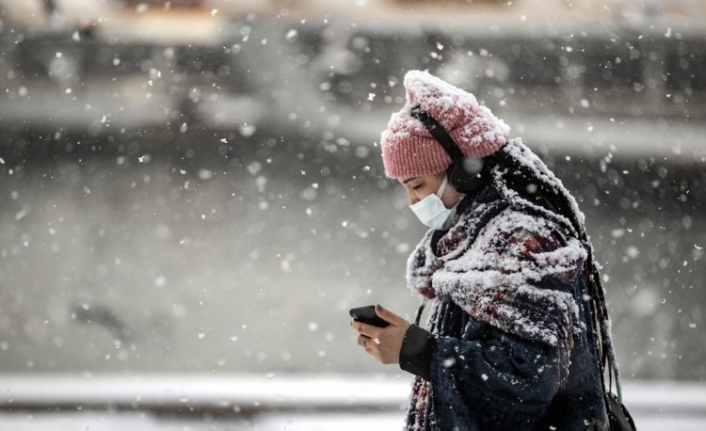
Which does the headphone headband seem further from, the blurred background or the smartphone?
the blurred background

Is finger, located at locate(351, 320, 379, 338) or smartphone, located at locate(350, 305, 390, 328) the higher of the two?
smartphone, located at locate(350, 305, 390, 328)

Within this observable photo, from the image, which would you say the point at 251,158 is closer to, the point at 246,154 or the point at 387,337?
the point at 246,154

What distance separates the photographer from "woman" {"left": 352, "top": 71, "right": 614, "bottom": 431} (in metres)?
1.48

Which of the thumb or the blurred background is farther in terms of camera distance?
the blurred background

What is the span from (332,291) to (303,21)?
2.29m

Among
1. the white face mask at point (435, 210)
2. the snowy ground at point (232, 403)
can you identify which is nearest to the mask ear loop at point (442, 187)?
the white face mask at point (435, 210)

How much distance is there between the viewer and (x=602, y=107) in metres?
6.01

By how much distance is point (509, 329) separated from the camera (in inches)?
58.0

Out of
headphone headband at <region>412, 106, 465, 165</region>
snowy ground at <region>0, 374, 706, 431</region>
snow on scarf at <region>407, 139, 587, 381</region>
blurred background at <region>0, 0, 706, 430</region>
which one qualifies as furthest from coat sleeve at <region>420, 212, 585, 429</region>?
blurred background at <region>0, 0, 706, 430</region>

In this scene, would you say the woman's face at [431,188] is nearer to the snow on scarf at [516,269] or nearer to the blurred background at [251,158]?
the snow on scarf at [516,269]

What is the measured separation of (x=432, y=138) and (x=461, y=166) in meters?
0.10

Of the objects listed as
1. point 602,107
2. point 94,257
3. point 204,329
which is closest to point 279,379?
point 204,329

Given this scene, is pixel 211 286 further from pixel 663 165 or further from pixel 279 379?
pixel 663 165

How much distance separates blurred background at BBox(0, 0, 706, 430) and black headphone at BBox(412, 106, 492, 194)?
13.6ft
